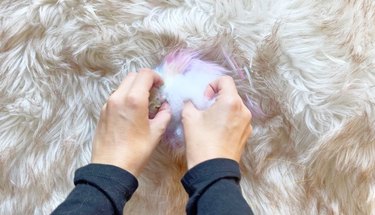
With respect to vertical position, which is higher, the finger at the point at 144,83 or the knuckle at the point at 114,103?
the finger at the point at 144,83

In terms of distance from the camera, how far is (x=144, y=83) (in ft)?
2.73

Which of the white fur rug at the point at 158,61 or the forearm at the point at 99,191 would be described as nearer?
the forearm at the point at 99,191

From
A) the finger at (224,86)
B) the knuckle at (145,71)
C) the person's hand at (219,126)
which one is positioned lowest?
the person's hand at (219,126)

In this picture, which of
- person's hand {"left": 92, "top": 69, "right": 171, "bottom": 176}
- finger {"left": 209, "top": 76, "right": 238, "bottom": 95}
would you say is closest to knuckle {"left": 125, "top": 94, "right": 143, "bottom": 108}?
person's hand {"left": 92, "top": 69, "right": 171, "bottom": 176}

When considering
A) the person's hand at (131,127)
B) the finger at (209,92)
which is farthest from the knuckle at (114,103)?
the finger at (209,92)

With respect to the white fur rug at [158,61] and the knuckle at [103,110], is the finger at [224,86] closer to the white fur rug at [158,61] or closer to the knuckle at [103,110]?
the white fur rug at [158,61]

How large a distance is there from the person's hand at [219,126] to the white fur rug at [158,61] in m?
0.04

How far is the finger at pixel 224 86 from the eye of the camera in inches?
32.9

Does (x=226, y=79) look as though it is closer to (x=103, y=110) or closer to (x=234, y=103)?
(x=234, y=103)

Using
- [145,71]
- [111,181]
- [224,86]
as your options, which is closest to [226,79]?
[224,86]

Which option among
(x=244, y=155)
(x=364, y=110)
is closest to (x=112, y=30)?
(x=244, y=155)

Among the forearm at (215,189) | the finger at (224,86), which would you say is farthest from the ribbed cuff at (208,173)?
the finger at (224,86)

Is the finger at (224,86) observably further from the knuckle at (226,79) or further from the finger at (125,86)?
the finger at (125,86)

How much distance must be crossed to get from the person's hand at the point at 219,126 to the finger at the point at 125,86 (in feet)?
0.29
